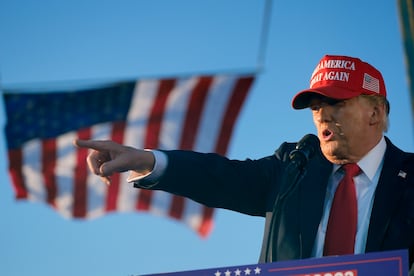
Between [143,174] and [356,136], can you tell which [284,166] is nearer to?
[356,136]

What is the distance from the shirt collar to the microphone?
19 cm

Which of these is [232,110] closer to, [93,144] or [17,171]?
[17,171]

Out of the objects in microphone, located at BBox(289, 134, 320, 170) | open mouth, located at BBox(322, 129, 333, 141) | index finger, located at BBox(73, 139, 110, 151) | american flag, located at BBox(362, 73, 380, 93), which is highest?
american flag, located at BBox(362, 73, 380, 93)

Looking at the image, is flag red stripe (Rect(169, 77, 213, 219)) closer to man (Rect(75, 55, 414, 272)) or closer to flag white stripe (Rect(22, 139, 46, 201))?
flag white stripe (Rect(22, 139, 46, 201))

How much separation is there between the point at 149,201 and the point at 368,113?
7.10 m

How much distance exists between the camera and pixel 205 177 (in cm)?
510

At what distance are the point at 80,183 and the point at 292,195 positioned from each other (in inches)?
282

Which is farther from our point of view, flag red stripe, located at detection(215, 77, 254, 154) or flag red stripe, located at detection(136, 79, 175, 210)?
flag red stripe, located at detection(136, 79, 175, 210)

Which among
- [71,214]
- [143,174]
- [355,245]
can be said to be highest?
[71,214]

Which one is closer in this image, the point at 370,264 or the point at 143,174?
the point at 370,264

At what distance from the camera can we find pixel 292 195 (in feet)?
15.8

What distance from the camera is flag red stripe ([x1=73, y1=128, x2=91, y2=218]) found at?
456 inches

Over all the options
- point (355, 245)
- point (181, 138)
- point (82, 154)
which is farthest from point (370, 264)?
point (82, 154)

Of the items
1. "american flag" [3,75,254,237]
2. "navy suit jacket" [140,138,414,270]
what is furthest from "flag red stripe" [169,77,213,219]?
"navy suit jacket" [140,138,414,270]
